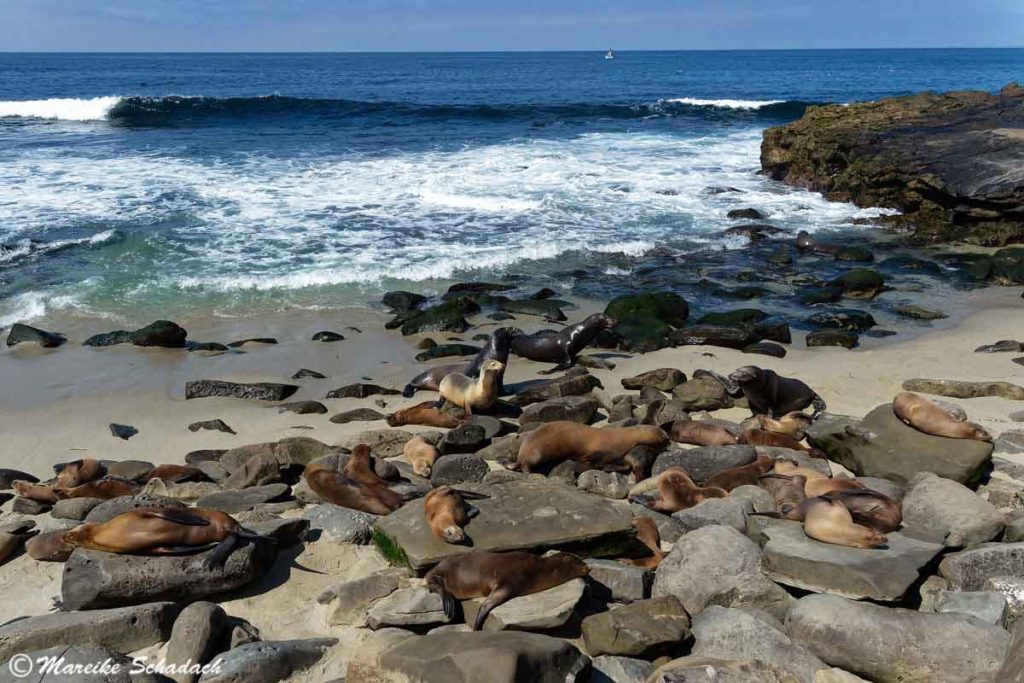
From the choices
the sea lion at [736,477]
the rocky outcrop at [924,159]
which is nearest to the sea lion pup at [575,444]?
the sea lion at [736,477]

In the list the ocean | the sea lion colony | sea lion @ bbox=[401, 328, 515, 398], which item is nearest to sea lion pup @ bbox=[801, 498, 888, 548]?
the sea lion colony

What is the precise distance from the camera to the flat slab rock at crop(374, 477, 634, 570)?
5.04 m

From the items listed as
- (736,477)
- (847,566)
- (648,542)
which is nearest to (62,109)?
(736,477)

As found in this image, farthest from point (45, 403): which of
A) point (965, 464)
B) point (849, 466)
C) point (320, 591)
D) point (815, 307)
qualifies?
point (815, 307)

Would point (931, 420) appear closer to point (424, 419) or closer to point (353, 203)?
point (424, 419)

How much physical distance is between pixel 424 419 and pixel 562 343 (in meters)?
2.44

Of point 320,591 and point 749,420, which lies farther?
point 749,420

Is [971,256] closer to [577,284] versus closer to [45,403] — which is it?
[577,284]

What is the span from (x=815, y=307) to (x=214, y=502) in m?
8.80

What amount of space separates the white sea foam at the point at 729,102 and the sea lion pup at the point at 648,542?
40376mm

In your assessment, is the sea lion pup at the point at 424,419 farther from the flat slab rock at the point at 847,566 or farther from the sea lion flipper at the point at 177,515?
the flat slab rock at the point at 847,566

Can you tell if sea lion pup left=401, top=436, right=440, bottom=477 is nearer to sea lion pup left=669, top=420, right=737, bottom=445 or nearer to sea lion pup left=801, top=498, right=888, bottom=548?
sea lion pup left=669, top=420, right=737, bottom=445

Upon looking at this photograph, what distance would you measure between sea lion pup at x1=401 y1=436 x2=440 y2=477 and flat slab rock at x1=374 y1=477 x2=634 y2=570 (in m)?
1.24

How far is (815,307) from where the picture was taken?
1217 cm
